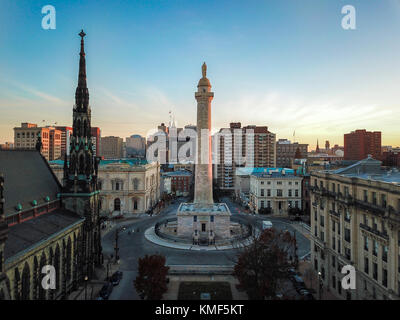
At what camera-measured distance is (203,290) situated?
115 feet

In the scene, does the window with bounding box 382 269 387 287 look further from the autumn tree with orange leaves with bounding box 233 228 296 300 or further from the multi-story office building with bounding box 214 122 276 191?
the multi-story office building with bounding box 214 122 276 191

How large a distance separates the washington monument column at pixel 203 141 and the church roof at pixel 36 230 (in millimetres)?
29999

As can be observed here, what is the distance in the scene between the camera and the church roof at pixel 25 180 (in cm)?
2957

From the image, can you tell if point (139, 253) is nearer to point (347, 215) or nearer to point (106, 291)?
point (106, 291)

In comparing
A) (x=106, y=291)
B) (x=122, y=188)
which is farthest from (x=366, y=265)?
(x=122, y=188)

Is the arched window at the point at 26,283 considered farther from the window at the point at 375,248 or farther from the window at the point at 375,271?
the window at the point at 375,248

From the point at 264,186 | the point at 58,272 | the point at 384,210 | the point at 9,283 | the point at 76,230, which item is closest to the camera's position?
the point at 9,283

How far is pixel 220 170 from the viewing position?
141375 mm

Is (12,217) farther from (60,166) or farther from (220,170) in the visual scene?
(220,170)

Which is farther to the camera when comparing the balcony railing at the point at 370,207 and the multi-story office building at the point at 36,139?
the multi-story office building at the point at 36,139

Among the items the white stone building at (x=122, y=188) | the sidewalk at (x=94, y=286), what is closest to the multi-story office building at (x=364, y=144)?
the white stone building at (x=122, y=188)
